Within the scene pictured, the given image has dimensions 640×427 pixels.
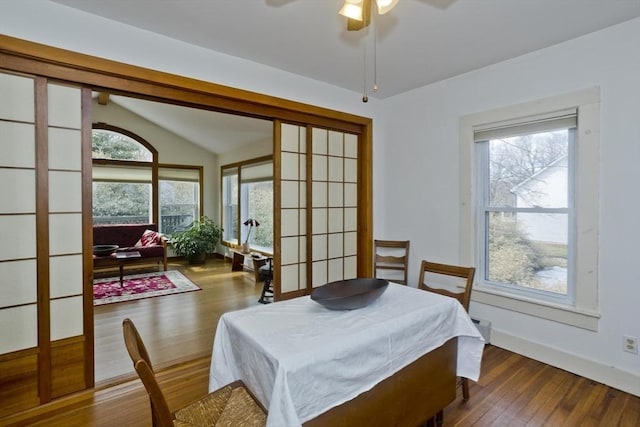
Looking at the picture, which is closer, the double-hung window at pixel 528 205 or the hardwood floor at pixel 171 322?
the double-hung window at pixel 528 205

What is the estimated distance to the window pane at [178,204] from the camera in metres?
7.26

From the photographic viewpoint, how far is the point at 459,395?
6.94 feet

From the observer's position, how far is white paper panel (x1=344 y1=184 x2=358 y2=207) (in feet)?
11.9

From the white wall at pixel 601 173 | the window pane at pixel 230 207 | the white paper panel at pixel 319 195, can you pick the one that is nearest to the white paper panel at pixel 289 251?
the white paper panel at pixel 319 195

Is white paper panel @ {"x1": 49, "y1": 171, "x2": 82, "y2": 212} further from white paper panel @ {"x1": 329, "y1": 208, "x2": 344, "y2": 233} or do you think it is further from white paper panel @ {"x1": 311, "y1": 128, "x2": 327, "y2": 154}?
white paper panel @ {"x1": 329, "y1": 208, "x2": 344, "y2": 233}

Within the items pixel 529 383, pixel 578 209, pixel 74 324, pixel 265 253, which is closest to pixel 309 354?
pixel 74 324

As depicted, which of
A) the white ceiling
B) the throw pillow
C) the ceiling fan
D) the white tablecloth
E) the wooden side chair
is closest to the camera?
the white tablecloth

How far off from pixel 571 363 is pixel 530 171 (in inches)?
61.5

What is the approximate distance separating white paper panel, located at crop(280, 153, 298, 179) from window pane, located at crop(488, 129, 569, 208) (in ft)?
6.26

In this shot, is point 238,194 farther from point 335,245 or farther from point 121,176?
point 335,245

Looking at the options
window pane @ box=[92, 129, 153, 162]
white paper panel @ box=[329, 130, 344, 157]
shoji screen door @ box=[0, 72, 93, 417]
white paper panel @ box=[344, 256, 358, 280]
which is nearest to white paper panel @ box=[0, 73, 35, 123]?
shoji screen door @ box=[0, 72, 93, 417]

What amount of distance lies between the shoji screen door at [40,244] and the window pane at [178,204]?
5.49 metres

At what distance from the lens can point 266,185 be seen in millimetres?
6215

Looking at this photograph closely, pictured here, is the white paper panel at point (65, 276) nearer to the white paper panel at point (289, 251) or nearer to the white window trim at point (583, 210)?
the white paper panel at point (289, 251)
